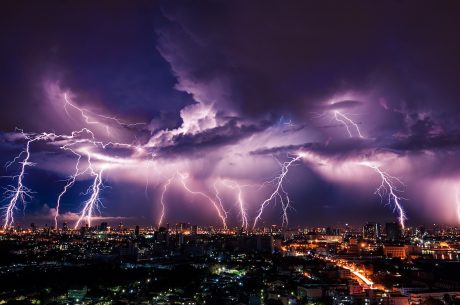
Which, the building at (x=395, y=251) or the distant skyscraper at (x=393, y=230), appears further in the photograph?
the distant skyscraper at (x=393, y=230)

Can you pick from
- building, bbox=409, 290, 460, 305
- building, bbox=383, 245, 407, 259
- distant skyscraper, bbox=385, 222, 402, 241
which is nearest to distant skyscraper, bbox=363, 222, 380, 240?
distant skyscraper, bbox=385, 222, 402, 241

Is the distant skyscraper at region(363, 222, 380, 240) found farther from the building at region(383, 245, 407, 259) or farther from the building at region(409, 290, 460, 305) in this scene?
the building at region(409, 290, 460, 305)

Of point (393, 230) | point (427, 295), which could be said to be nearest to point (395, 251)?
point (393, 230)

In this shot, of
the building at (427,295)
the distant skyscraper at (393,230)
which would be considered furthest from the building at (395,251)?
the building at (427,295)

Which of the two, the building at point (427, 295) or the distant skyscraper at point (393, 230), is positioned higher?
the distant skyscraper at point (393, 230)

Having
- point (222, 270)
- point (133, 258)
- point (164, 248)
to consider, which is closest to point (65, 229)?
point (164, 248)

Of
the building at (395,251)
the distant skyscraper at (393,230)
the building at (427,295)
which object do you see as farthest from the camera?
the distant skyscraper at (393,230)

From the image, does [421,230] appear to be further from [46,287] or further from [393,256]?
[46,287]

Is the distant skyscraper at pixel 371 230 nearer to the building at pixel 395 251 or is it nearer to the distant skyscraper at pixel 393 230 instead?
the distant skyscraper at pixel 393 230

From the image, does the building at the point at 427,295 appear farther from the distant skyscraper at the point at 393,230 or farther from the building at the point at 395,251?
the distant skyscraper at the point at 393,230

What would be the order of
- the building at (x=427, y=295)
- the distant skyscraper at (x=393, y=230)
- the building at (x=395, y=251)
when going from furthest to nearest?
the distant skyscraper at (x=393, y=230), the building at (x=395, y=251), the building at (x=427, y=295)

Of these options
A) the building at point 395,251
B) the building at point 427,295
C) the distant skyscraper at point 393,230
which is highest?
the distant skyscraper at point 393,230
